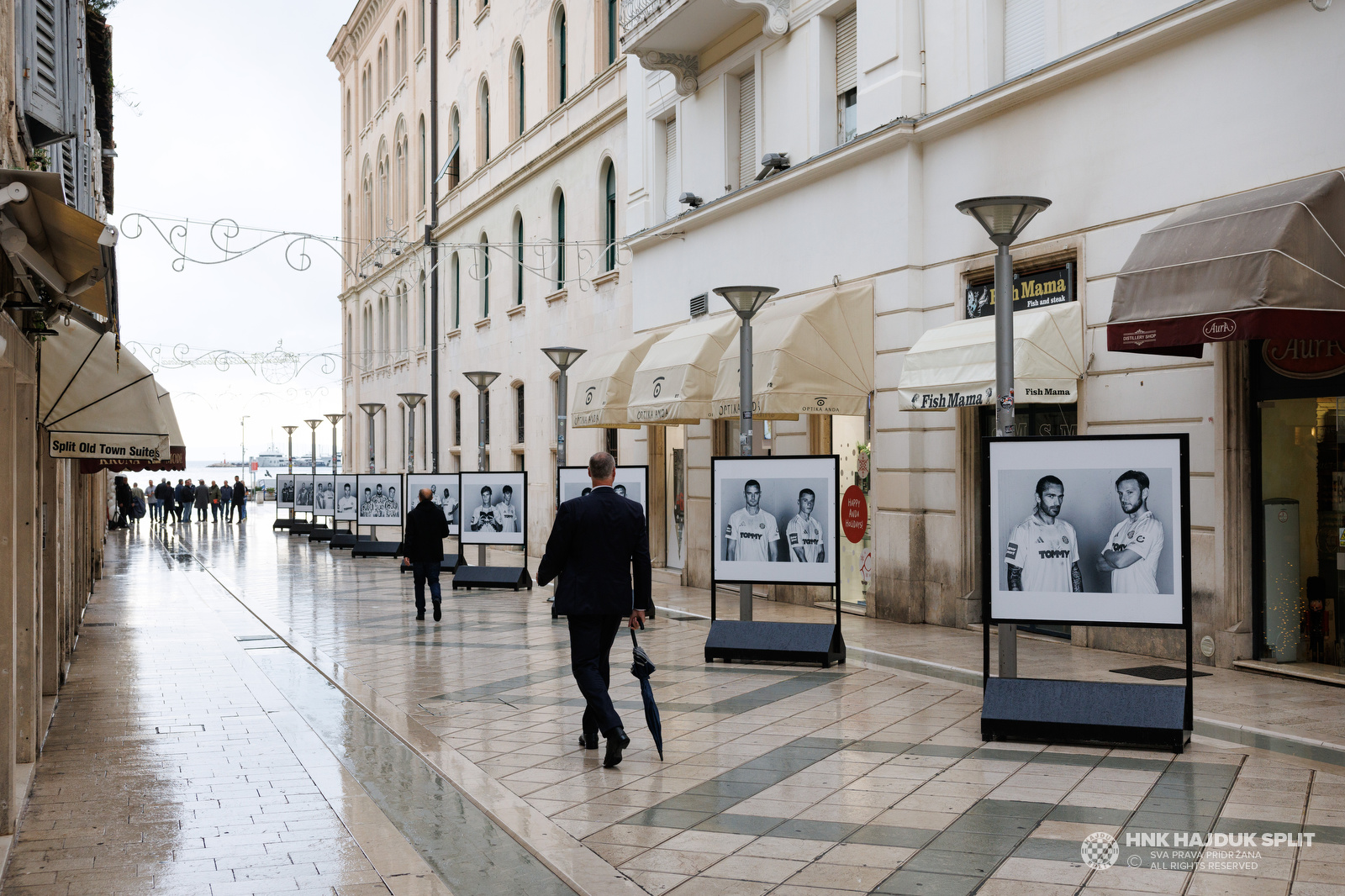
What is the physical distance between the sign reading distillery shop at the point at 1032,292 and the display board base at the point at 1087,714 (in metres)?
5.75

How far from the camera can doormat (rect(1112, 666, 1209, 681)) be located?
416 inches

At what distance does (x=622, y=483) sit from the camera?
16.4m

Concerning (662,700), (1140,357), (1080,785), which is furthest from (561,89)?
(1080,785)

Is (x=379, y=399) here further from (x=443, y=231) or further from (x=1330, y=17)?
(x=1330, y=17)

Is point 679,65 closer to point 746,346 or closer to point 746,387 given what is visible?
point 746,346

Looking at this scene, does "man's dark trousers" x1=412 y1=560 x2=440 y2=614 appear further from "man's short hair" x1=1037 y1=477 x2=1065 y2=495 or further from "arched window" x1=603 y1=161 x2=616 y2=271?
"arched window" x1=603 y1=161 x2=616 y2=271

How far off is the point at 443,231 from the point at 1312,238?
30.0 m

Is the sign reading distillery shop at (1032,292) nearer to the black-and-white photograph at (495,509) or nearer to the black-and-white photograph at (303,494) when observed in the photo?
the black-and-white photograph at (495,509)

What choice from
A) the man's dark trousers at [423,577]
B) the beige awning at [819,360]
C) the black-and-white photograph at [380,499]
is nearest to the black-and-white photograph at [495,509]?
the man's dark trousers at [423,577]

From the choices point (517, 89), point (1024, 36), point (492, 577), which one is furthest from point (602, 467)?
point (517, 89)

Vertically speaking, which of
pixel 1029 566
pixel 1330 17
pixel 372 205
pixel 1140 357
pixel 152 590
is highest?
pixel 372 205

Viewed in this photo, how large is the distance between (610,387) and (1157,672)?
1164cm

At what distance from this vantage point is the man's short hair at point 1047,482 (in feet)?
27.0

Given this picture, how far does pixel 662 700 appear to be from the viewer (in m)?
9.86
